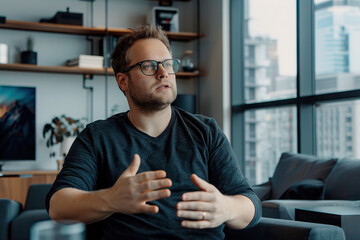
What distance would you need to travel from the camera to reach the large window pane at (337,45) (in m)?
3.59

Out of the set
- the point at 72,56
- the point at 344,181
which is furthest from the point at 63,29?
the point at 344,181

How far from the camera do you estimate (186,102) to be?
502cm

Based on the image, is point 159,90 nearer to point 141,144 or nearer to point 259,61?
point 141,144

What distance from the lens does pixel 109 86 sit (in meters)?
5.33

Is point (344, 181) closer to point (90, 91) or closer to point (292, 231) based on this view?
point (292, 231)

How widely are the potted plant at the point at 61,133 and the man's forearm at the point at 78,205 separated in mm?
3383

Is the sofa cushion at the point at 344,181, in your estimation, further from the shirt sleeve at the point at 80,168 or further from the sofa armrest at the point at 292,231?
the shirt sleeve at the point at 80,168

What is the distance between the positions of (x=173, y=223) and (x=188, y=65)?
3.91 meters

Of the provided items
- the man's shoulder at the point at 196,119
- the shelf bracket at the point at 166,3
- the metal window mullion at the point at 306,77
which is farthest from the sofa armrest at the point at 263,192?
the shelf bracket at the point at 166,3

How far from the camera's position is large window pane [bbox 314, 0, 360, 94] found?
359cm

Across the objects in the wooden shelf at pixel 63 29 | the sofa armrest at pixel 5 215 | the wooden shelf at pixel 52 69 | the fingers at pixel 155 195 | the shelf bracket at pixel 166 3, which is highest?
the shelf bracket at pixel 166 3

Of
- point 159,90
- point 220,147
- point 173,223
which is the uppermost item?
point 159,90

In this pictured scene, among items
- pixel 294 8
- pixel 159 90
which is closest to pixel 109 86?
pixel 294 8

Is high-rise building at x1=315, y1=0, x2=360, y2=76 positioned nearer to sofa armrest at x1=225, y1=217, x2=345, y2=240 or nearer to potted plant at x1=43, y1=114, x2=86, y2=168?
sofa armrest at x1=225, y1=217, x2=345, y2=240
